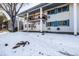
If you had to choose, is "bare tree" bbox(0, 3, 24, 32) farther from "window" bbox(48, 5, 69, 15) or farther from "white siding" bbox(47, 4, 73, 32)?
"white siding" bbox(47, 4, 73, 32)

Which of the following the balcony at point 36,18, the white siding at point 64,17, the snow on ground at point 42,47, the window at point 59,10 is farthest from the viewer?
the balcony at point 36,18

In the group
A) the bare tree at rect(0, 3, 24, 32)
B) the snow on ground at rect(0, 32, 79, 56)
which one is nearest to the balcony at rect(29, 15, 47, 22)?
the bare tree at rect(0, 3, 24, 32)

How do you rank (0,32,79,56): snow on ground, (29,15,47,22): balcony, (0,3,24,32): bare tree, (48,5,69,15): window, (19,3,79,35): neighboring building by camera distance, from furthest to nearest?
(29,15,47,22): balcony < (48,5,69,15): window < (19,3,79,35): neighboring building < (0,3,24,32): bare tree < (0,32,79,56): snow on ground

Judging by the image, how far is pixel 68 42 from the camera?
5531mm

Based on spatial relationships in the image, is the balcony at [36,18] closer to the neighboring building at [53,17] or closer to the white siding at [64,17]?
the neighboring building at [53,17]

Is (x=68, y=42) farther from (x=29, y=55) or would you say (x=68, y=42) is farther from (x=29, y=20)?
(x=29, y=20)

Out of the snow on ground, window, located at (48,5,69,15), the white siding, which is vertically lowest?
the snow on ground

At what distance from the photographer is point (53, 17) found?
9.22 m

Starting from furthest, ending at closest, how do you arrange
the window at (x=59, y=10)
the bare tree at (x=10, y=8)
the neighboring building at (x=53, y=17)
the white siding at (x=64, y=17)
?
1. the window at (x=59, y=10)
2. the white siding at (x=64, y=17)
3. the neighboring building at (x=53, y=17)
4. the bare tree at (x=10, y=8)

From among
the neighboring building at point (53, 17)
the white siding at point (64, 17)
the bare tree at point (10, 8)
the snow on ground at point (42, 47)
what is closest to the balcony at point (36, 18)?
the neighboring building at point (53, 17)

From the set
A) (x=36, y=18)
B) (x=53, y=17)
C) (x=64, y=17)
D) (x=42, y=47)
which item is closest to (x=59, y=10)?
(x=64, y=17)

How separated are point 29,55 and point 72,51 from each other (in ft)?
3.64

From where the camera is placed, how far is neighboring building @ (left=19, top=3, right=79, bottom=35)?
7734 mm

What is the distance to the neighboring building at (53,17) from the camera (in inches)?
305
